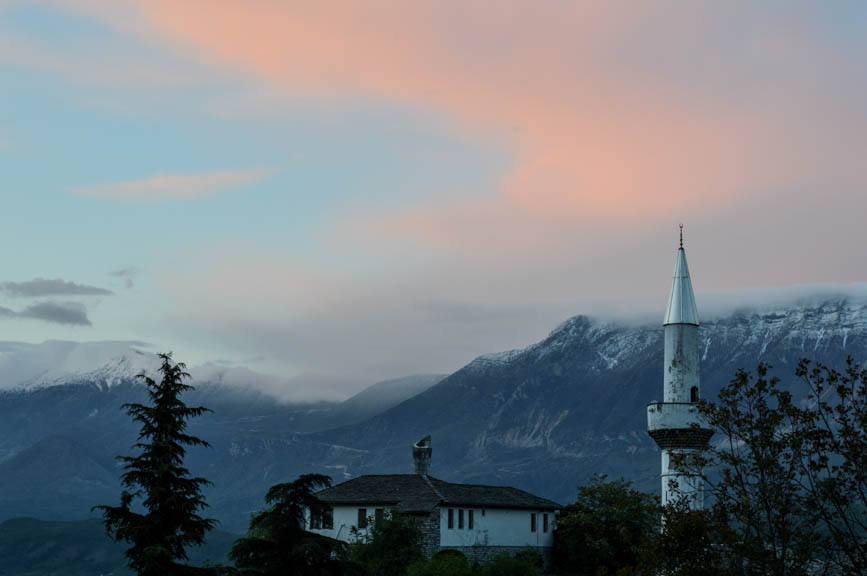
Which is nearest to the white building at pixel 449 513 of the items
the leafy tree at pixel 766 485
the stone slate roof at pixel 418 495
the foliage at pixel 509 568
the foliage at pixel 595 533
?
the stone slate roof at pixel 418 495

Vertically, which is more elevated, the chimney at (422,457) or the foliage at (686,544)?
the chimney at (422,457)

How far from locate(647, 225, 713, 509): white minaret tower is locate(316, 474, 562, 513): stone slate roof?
26401 mm

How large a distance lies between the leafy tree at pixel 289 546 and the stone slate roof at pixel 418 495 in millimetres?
32504

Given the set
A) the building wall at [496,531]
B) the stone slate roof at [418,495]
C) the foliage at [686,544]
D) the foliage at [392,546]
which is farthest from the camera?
the stone slate roof at [418,495]

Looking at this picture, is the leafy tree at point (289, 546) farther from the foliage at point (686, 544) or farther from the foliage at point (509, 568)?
the foliage at point (509, 568)

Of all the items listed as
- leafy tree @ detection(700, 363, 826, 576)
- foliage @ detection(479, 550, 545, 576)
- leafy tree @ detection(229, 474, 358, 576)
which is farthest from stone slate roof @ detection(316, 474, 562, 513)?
leafy tree @ detection(700, 363, 826, 576)

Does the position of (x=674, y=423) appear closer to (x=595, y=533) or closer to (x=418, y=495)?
(x=595, y=533)

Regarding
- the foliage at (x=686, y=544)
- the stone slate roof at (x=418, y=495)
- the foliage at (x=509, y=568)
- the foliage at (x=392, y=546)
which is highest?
the stone slate roof at (x=418, y=495)

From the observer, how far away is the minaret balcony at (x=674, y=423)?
185 ft

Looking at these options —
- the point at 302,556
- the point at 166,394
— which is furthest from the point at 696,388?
the point at 166,394

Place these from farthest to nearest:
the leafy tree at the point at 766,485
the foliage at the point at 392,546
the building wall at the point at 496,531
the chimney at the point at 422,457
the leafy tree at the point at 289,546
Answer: the chimney at the point at 422,457, the building wall at the point at 496,531, the foliage at the point at 392,546, the leafy tree at the point at 289,546, the leafy tree at the point at 766,485

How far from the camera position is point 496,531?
85.4 meters

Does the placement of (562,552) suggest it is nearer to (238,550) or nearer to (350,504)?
(350,504)

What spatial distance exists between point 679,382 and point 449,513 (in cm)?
2840
